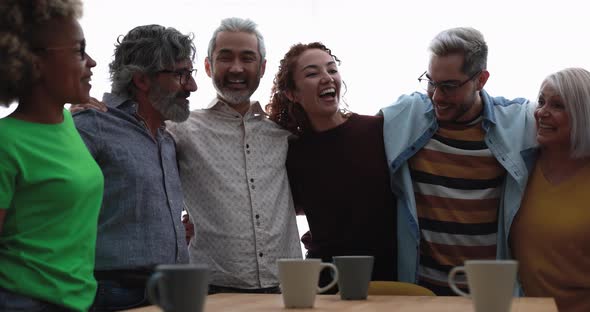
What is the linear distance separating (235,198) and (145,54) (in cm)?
57

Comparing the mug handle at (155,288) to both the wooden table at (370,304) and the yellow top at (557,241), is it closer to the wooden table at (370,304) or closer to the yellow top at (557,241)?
the wooden table at (370,304)

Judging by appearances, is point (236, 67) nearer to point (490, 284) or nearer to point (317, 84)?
point (317, 84)

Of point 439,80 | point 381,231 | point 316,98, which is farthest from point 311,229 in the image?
point 439,80

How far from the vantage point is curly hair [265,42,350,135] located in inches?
116

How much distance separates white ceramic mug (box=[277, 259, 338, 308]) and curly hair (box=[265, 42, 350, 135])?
1221 millimetres

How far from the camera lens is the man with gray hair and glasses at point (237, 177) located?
2639 millimetres

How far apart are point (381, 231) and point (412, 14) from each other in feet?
6.36

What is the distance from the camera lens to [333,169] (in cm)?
284

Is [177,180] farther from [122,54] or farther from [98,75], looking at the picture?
[98,75]

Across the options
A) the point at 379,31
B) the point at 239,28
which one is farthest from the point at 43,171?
the point at 379,31

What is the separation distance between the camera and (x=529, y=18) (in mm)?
4125

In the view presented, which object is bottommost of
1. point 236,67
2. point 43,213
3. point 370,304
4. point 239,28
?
point 370,304

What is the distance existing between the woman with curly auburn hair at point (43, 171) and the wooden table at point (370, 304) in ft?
0.65

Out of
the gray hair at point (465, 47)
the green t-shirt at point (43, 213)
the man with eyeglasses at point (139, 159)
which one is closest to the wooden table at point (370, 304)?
the green t-shirt at point (43, 213)
